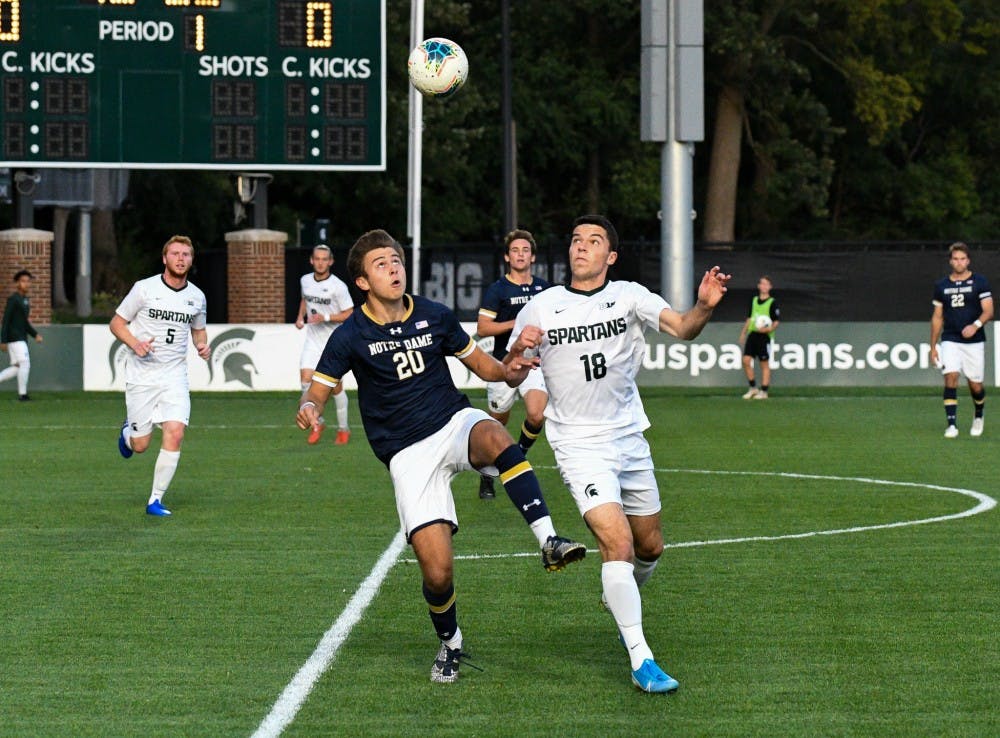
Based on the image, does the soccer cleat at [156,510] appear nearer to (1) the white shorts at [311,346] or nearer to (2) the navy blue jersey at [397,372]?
(2) the navy blue jersey at [397,372]

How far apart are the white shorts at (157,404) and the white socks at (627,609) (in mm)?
6916

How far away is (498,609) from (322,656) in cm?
147

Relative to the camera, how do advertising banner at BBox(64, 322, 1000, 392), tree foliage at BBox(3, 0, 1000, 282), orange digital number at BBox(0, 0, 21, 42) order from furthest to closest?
tree foliage at BBox(3, 0, 1000, 282) < advertising banner at BBox(64, 322, 1000, 392) < orange digital number at BBox(0, 0, 21, 42)

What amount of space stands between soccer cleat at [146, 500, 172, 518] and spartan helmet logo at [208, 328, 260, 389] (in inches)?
609

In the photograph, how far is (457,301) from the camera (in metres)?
35.1

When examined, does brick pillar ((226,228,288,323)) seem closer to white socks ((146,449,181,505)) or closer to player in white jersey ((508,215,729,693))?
white socks ((146,449,181,505))

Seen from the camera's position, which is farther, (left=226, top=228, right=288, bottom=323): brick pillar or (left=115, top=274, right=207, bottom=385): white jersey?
(left=226, top=228, right=288, bottom=323): brick pillar

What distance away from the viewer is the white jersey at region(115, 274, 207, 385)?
1388cm

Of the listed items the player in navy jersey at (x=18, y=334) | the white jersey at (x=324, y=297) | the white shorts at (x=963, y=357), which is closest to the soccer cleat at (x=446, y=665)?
the white jersey at (x=324, y=297)

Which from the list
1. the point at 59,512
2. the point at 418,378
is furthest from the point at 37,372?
the point at 418,378

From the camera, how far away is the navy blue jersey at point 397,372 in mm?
8031

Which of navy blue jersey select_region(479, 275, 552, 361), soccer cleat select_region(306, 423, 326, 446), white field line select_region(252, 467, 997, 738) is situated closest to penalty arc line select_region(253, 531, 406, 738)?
white field line select_region(252, 467, 997, 738)

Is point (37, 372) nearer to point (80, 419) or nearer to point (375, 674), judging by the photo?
point (80, 419)

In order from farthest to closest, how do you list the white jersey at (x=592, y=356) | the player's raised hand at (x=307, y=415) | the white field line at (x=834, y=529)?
1. the white field line at (x=834, y=529)
2. the white jersey at (x=592, y=356)
3. the player's raised hand at (x=307, y=415)
